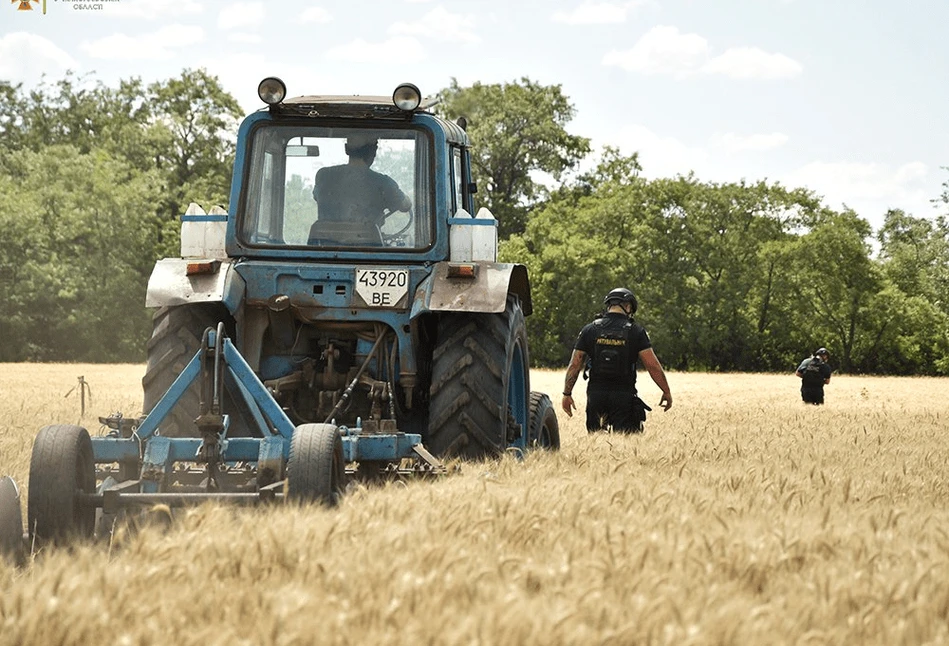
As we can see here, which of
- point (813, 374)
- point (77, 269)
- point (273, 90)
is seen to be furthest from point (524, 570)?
point (77, 269)

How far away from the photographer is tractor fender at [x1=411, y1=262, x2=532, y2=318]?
7.57m

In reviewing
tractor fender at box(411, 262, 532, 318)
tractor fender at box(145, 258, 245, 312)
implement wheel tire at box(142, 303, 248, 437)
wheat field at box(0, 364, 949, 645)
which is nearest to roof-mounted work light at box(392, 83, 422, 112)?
tractor fender at box(411, 262, 532, 318)

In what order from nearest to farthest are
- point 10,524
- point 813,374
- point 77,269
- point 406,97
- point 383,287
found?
point 10,524
point 383,287
point 406,97
point 813,374
point 77,269

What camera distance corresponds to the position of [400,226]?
822cm

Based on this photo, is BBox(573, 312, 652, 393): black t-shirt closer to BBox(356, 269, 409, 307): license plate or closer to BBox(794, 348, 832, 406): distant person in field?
BBox(356, 269, 409, 307): license plate

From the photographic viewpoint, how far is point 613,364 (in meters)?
11.3

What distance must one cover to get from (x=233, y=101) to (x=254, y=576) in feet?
190

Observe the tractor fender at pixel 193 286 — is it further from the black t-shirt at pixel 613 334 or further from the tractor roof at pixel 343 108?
the black t-shirt at pixel 613 334

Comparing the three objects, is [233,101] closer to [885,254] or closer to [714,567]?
[885,254]

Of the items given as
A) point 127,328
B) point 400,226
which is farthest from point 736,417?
point 127,328

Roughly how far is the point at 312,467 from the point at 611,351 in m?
5.79

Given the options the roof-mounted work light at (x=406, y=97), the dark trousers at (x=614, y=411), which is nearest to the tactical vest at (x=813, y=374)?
the dark trousers at (x=614, y=411)

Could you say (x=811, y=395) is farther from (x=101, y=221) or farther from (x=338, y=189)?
(x=101, y=221)

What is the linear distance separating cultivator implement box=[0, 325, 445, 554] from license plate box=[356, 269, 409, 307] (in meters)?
0.88
